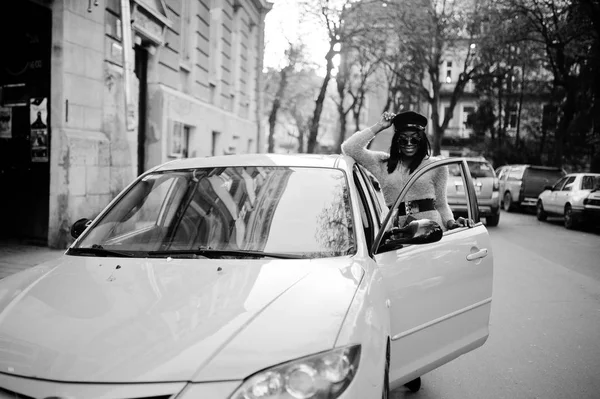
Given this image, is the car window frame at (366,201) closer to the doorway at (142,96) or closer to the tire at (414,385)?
the tire at (414,385)

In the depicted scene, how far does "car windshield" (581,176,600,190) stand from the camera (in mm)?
16566

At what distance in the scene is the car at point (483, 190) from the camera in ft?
46.6

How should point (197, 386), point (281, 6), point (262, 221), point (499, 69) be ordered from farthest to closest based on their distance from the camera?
point (499, 69), point (281, 6), point (262, 221), point (197, 386)

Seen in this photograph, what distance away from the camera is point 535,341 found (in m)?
5.26

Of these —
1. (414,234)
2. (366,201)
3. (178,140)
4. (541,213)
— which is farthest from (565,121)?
(414,234)

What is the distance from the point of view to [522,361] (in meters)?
4.68

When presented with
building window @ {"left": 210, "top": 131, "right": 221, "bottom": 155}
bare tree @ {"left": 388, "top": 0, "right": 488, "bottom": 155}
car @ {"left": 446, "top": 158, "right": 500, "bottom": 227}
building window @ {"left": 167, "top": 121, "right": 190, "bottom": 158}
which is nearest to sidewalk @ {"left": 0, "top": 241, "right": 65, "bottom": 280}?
building window @ {"left": 167, "top": 121, "right": 190, "bottom": 158}

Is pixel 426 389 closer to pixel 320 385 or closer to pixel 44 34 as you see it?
pixel 320 385

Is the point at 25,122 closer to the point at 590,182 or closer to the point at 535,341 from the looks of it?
the point at 535,341

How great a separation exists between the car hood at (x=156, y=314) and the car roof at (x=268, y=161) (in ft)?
3.06

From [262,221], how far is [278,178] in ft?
1.29

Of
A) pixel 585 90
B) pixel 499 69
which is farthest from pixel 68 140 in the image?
pixel 499 69

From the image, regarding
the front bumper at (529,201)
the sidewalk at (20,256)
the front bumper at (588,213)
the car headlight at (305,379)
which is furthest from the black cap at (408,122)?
the front bumper at (529,201)

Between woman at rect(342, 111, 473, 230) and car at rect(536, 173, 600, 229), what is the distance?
13.3m
